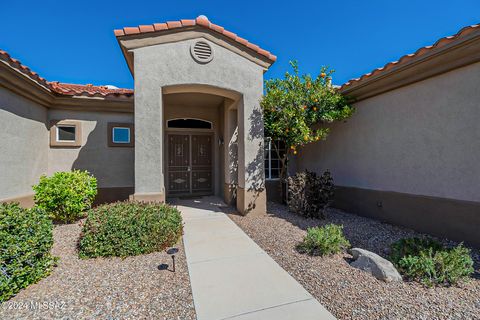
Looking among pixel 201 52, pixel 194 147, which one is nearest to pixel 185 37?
pixel 201 52

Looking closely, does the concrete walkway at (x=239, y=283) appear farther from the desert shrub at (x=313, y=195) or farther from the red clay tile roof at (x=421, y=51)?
the red clay tile roof at (x=421, y=51)

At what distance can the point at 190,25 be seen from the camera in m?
6.18

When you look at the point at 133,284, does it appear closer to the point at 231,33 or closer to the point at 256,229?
the point at 256,229

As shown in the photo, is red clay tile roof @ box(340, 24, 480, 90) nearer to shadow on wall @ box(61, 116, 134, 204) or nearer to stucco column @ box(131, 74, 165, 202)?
stucco column @ box(131, 74, 165, 202)

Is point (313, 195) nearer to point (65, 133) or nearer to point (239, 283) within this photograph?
point (239, 283)

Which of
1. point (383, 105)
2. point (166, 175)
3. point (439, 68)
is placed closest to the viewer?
point (439, 68)

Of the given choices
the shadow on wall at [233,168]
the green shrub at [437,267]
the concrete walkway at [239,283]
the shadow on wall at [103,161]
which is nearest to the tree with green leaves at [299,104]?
the shadow on wall at [233,168]

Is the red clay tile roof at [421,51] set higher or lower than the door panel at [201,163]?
higher

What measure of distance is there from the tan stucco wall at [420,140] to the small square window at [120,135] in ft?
26.2

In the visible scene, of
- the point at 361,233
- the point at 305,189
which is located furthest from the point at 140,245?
the point at 361,233

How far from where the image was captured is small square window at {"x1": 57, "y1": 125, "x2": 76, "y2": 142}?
741 centimetres

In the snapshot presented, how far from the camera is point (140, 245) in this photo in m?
4.23

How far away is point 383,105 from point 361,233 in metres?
3.86

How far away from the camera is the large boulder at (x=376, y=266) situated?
3.34m
